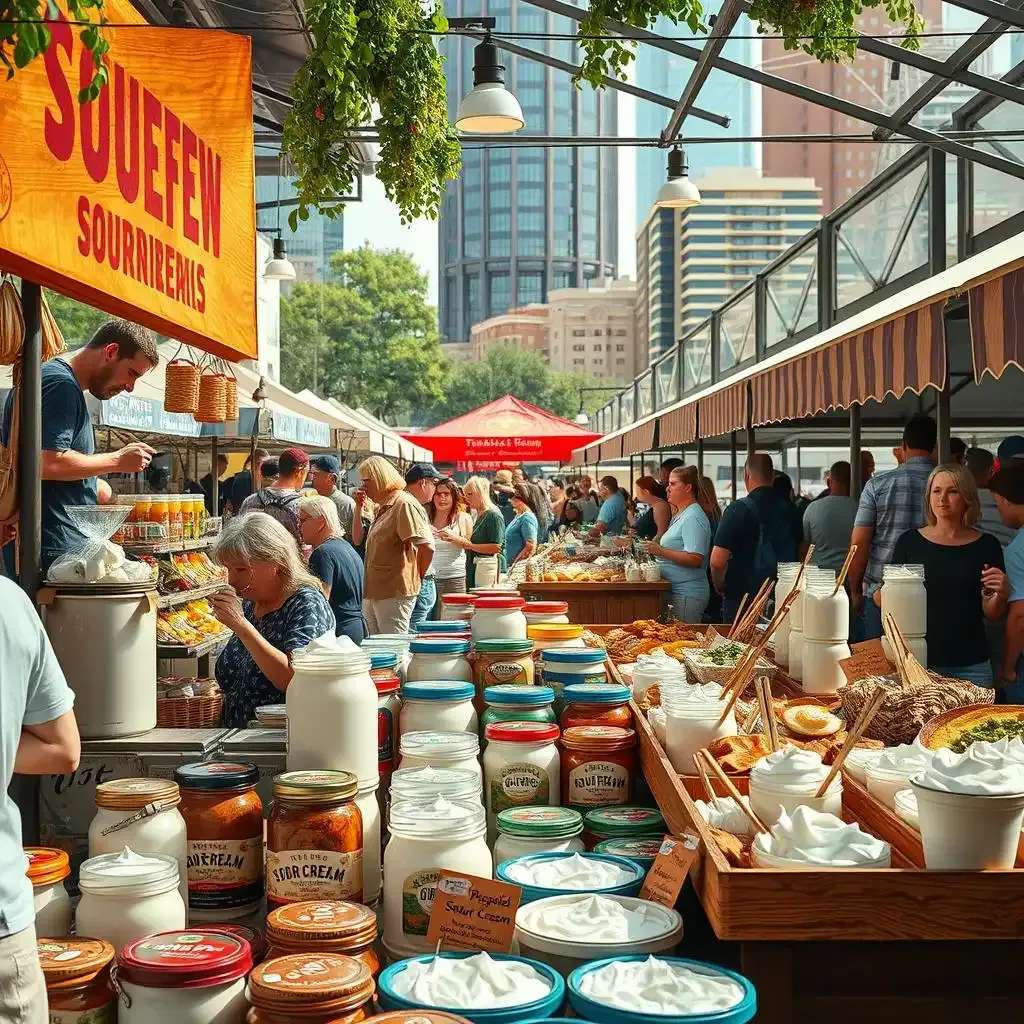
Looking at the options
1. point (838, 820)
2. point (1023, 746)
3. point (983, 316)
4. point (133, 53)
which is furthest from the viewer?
point (983, 316)

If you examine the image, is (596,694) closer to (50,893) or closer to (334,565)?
(50,893)

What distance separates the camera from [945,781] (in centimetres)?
222

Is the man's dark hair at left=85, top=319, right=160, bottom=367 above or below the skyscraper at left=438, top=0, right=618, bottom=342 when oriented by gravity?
below

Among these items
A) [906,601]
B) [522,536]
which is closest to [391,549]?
[906,601]

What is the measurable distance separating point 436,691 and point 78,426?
5.80 ft

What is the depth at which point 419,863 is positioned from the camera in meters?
2.14

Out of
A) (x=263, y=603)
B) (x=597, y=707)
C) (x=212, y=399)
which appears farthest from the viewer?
(x=212, y=399)

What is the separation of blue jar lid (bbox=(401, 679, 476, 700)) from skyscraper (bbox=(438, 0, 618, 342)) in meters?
162

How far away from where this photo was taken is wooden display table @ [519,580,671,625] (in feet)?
29.2

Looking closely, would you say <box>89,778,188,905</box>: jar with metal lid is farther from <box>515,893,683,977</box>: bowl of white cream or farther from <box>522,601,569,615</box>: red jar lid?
<box>522,601,569,615</box>: red jar lid

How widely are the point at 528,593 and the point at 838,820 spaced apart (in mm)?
6638

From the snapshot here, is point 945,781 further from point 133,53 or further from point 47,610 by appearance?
point 133,53

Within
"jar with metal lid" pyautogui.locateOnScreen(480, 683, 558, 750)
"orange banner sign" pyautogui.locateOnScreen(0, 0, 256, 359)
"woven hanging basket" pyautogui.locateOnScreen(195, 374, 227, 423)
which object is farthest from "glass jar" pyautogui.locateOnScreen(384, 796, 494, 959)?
"woven hanging basket" pyautogui.locateOnScreen(195, 374, 227, 423)

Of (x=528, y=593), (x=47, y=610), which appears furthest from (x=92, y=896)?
(x=528, y=593)
